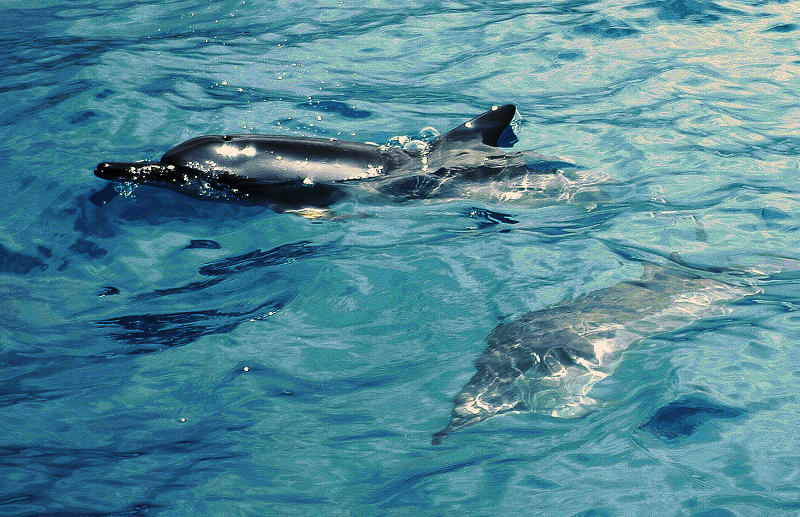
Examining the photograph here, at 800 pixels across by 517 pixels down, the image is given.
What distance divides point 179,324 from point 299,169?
5.79 feet

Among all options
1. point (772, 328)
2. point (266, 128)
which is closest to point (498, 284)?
point (772, 328)

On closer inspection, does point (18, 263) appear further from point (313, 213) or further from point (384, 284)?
point (384, 284)

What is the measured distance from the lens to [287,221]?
240 inches

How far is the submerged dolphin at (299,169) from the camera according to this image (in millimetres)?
6223

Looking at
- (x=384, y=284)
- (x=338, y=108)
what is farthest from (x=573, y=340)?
(x=338, y=108)

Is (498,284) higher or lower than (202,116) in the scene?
lower

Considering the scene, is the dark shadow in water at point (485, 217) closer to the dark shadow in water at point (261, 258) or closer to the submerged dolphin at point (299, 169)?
the submerged dolphin at point (299, 169)

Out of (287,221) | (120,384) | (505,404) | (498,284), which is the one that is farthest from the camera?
(287,221)

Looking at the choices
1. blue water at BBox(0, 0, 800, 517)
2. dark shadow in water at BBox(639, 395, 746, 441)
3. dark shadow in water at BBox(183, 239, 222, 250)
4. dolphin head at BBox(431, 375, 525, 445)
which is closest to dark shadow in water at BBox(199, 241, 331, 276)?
blue water at BBox(0, 0, 800, 517)

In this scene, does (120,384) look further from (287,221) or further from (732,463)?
(732,463)

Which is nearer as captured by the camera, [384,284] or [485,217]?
[384,284]

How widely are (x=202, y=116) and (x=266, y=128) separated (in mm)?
748

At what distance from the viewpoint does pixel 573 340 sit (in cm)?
449

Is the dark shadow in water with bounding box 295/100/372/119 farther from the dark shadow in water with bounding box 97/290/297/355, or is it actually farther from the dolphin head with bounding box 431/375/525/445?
the dolphin head with bounding box 431/375/525/445
